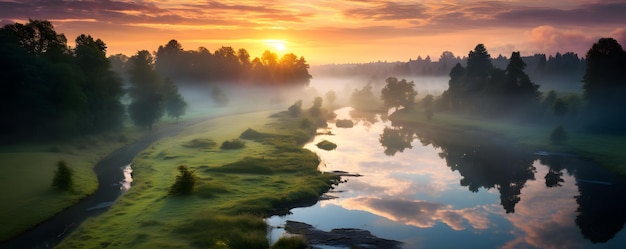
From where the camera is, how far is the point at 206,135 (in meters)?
96.6

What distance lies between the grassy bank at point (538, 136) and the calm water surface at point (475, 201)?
3.49 metres

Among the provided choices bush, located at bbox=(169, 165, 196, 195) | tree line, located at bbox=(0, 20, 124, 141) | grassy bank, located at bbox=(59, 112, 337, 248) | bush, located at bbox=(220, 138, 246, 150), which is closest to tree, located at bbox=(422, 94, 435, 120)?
grassy bank, located at bbox=(59, 112, 337, 248)

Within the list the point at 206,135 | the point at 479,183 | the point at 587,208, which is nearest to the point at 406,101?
the point at 206,135

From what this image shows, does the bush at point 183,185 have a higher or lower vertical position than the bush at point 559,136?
lower

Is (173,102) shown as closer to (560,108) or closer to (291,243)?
(291,243)

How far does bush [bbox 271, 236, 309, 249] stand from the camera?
117 feet

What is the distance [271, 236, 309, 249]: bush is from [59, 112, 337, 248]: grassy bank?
4.34 ft

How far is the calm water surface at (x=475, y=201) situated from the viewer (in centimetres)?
4003

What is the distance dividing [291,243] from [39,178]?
4012 centimetres

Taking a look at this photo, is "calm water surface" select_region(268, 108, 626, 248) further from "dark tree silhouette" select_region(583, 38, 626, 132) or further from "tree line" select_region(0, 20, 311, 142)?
"tree line" select_region(0, 20, 311, 142)

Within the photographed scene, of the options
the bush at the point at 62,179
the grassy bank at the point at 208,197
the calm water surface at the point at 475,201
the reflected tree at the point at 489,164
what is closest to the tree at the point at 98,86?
the grassy bank at the point at 208,197

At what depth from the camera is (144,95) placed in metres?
106

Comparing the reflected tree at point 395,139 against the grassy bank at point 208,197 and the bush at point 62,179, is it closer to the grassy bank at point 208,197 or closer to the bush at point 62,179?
the grassy bank at point 208,197

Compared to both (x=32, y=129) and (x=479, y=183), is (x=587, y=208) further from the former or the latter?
(x=32, y=129)
